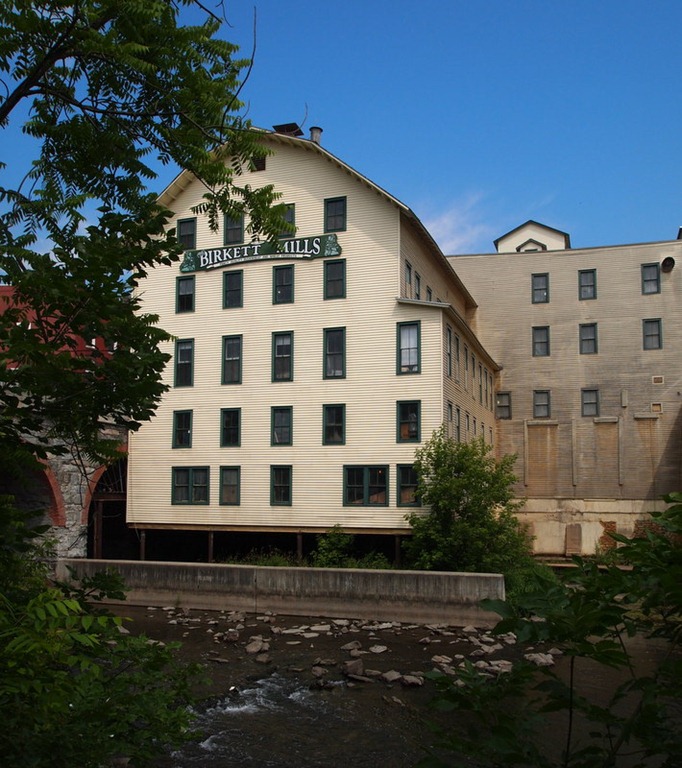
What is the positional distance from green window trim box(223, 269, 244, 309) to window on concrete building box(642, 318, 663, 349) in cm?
2146

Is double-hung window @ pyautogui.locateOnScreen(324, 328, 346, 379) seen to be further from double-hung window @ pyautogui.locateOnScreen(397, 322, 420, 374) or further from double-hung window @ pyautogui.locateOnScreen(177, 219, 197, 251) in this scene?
double-hung window @ pyautogui.locateOnScreen(177, 219, 197, 251)

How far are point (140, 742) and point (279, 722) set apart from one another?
10.6 m

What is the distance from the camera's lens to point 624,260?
39.4m

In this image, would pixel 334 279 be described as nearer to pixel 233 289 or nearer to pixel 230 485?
pixel 233 289

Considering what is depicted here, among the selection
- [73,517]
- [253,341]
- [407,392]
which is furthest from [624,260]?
[73,517]

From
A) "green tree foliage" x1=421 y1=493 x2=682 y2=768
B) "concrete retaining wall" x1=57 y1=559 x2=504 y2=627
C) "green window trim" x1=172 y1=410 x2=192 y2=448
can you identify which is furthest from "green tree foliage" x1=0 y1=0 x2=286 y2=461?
"green window trim" x1=172 y1=410 x2=192 y2=448

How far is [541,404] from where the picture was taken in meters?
39.7

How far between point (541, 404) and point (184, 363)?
19467 millimetres

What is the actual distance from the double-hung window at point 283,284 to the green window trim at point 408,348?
183 inches

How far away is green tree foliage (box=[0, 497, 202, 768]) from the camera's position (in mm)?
3436

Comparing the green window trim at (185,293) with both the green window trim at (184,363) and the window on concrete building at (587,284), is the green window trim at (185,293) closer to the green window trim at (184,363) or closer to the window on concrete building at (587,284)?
the green window trim at (184,363)

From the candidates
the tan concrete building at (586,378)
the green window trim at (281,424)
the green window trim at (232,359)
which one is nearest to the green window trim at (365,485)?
the green window trim at (281,424)

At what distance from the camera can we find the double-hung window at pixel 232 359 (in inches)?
1169

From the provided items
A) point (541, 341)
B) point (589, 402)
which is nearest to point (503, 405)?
point (541, 341)
